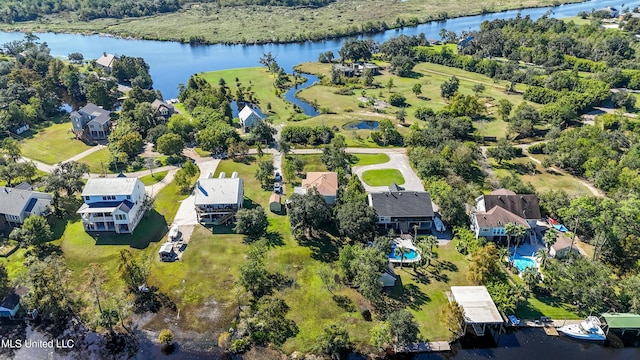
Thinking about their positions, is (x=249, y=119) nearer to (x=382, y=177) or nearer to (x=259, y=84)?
(x=259, y=84)

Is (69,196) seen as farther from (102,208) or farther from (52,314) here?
(52,314)

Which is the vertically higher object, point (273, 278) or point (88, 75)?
point (88, 75)

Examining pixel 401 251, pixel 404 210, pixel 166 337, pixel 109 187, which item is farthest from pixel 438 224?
pixel 109 187

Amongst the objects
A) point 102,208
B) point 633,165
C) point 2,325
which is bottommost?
point 2,325

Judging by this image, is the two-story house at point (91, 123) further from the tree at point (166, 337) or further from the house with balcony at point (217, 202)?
the tree at point (166, 337)

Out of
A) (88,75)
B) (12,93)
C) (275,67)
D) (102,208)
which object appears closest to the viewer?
(102,208)

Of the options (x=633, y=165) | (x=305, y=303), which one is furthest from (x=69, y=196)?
(x=633, y=165)

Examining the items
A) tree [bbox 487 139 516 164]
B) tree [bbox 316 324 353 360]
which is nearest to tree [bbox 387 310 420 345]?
tree [bbox 316 324 353 360]

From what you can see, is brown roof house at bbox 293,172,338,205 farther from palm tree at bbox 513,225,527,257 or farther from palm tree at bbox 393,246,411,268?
palm tree at bbox 513,225,527,257
